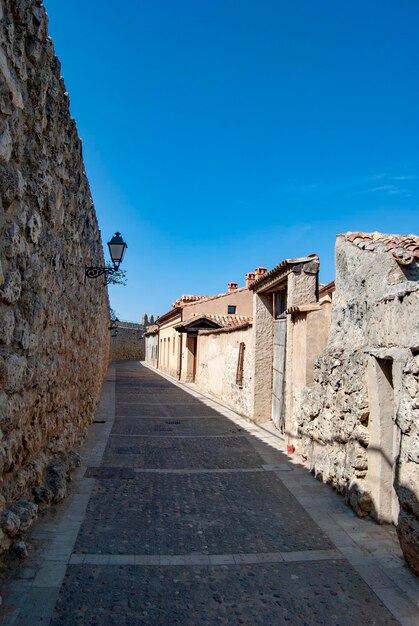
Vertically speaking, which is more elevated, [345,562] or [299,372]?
[299,372]

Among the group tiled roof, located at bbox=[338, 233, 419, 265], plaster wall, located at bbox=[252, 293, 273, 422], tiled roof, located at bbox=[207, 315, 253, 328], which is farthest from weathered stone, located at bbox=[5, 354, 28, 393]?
tiled roof, located at bbox=[207, 315, 253, 328]

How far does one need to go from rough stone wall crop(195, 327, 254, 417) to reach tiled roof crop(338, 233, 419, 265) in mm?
5367

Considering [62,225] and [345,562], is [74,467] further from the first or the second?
[345,562]

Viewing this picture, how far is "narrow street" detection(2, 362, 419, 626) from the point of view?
10.4 ft

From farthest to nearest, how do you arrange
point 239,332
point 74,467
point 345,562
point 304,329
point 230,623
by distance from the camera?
point 239,332, point 304,329, point 74,467, point 345,562, point 230,623

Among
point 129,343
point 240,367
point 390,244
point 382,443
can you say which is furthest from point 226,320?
point 129,343

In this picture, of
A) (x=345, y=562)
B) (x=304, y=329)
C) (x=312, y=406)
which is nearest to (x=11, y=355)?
(x=345, y=562)

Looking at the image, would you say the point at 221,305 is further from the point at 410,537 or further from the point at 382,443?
the point at 410,537

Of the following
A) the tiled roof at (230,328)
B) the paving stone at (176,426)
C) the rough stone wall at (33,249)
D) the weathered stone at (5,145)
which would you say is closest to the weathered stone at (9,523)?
the rough stone wall at (33,249)

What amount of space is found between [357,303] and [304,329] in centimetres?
211

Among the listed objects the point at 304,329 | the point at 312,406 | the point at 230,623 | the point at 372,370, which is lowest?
the point at 230,623

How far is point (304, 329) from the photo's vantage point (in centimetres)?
774

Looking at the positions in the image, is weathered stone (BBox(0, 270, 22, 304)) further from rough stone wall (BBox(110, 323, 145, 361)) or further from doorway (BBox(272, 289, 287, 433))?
rough stone wall (BBox(110, 323, 145, 361))

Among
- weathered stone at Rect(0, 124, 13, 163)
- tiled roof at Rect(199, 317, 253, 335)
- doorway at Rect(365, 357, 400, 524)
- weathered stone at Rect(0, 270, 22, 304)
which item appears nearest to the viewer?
weathered stone at Rect(0, 124, 13, 163)
